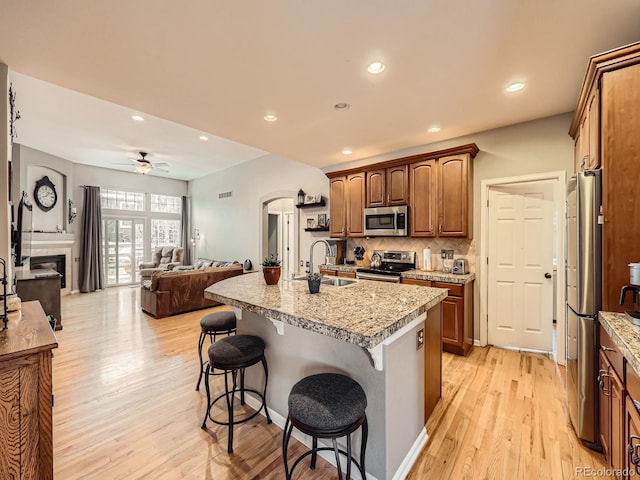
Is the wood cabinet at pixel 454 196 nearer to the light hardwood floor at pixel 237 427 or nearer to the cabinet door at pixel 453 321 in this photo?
the cabinet door at pixel 453 321

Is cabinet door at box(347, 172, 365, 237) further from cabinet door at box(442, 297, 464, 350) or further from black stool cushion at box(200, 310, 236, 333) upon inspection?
black stool cushion at box(200, 310, 236, 333)

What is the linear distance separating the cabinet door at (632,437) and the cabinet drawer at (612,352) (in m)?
0.18

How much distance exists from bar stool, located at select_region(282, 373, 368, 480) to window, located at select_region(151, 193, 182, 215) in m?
9.09

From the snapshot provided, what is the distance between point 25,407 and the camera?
4.17ft

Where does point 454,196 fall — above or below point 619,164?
above

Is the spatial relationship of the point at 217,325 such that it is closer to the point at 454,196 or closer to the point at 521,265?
the point at 454,196

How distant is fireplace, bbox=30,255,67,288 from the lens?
246 inches

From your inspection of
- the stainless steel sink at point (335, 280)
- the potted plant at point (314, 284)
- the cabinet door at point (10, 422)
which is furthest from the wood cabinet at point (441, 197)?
the cabinet door at point (10, 422)

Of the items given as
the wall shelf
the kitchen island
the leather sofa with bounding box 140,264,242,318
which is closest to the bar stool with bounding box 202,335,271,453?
the kitchen island

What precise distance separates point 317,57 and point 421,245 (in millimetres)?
2988

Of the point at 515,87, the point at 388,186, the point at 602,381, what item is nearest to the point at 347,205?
the point at 388,186

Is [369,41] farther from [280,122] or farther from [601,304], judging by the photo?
[601,304]

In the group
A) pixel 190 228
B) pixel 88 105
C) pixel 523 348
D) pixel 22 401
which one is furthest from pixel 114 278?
pixel 523 348

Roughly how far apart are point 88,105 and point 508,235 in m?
5.99
